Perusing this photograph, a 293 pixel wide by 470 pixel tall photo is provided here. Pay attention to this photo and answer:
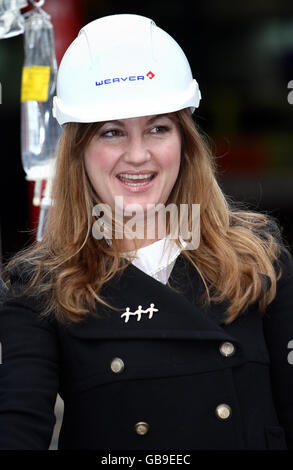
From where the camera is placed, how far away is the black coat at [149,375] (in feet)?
6.37

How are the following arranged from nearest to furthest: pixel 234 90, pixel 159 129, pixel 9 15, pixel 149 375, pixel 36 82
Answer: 1. pixel 149 375
2. pixel 159 129
3. pixel 9 15
4. pixel 36 82
5. pixel 234 90

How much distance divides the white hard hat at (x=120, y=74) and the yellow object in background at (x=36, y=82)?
36.3 inches

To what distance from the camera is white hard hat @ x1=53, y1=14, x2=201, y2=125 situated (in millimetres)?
1977

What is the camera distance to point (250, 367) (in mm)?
2000

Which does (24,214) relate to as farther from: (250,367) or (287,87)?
(250,367)

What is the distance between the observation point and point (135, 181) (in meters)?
2.03

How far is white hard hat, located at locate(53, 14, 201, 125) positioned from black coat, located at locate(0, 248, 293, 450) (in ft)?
1.44

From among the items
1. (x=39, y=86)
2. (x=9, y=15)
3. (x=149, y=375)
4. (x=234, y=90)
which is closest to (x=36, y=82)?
(x=39, y=86)

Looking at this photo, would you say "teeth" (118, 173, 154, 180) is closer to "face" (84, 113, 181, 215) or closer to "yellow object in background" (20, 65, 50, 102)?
"face" (84, 113, 181, 215)

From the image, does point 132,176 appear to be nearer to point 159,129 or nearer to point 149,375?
point 159,129

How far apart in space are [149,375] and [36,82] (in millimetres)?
1434

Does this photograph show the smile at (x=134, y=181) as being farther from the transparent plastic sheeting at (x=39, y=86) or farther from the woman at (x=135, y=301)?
the transparent plastic sheeting at (x=39, y=86)

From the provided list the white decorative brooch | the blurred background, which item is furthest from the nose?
the blurred background
